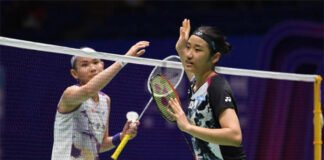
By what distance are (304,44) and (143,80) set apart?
3047mm

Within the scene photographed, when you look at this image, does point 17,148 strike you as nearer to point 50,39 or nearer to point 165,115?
point 165,115

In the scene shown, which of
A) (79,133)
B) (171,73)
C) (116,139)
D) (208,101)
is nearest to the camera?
(208,101)

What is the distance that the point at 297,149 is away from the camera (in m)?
7.66

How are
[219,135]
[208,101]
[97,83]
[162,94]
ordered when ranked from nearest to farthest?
[219,135] → [208,101] → [162,94] → [97,83]

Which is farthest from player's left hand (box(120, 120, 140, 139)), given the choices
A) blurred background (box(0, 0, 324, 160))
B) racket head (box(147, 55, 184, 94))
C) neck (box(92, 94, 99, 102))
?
blurred background (box(0, 0, 324, 160))

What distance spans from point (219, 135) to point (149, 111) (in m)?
3.70

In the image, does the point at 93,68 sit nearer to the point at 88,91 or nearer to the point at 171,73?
the point at 88,91

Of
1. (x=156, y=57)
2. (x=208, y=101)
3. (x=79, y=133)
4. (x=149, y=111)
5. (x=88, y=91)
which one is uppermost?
(x=156, y=57)

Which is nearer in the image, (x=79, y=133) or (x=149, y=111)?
(x=79, y=133)

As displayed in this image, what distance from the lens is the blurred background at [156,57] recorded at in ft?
20.3

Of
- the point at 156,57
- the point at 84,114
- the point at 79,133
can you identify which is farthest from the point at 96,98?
the point at 156,57

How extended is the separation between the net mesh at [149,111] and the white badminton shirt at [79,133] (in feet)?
2.48

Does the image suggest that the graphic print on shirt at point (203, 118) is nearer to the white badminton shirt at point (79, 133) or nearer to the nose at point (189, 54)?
the nose at point (189, 54)

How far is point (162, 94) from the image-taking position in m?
4.23
